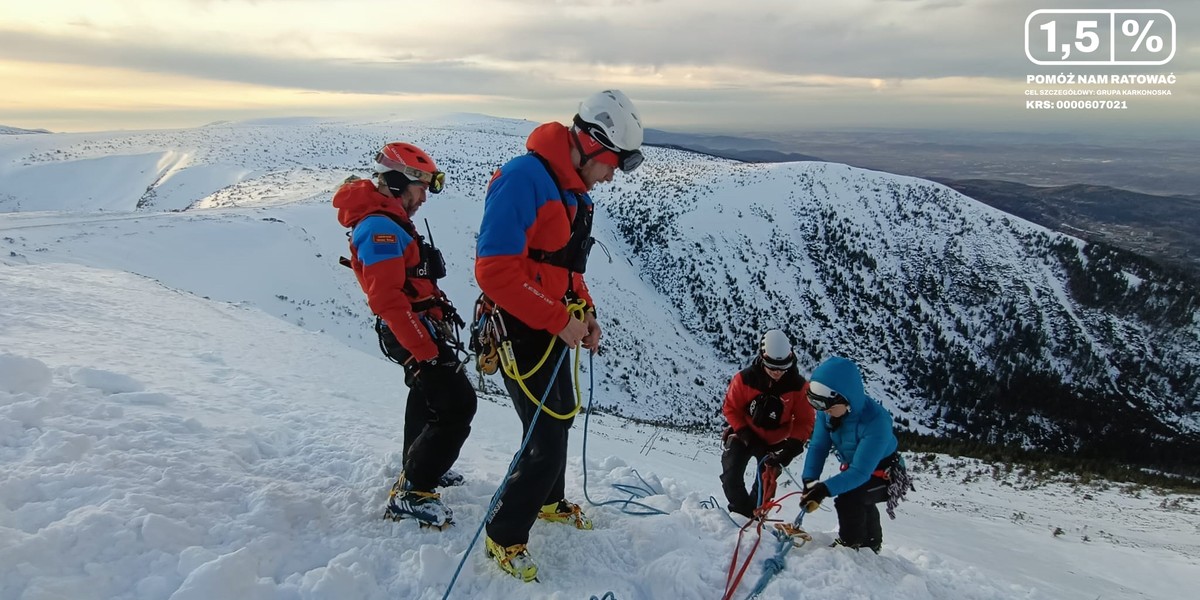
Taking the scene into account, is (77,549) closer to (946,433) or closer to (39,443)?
(39,443)

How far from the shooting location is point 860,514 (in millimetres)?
4508

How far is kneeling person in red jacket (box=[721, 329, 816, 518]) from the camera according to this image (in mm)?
5566

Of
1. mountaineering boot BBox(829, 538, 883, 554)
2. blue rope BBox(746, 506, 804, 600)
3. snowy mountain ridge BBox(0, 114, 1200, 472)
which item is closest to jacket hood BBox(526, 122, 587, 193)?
blue rope BBox(746, 506, 804, 600)

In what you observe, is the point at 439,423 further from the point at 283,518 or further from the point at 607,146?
the point at 607,146

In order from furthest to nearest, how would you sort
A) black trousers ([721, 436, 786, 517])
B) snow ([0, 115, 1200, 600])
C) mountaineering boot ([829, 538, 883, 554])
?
black trousers ([721, 436, 786, 517]) < mountaineering boot ([829, 538, 883, 554]) < snow ([0, 115, 1200, 600])

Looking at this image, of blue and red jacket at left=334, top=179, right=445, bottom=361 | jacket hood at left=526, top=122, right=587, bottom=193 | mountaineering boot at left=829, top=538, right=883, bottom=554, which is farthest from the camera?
mountaineering boot at left=829, top=538, right=883, bottom=554

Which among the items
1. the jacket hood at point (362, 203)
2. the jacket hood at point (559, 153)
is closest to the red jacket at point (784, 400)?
the jacket hood at point (559, 153)

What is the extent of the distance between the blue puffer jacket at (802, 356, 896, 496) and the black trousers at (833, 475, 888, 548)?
149 millimetres

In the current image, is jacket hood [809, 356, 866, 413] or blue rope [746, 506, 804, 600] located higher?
jacket hood [809, 356, 866, 413]

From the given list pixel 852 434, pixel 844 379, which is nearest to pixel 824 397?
pixel 844 379

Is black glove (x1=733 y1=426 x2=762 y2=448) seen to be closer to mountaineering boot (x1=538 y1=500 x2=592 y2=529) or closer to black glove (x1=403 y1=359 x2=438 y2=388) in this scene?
mountaineering boot (x1=538 y1=500 x2=592 y2=529)

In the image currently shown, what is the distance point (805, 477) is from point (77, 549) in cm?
456

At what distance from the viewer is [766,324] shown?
32000 mm

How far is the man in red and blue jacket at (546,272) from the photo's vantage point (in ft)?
10.4
